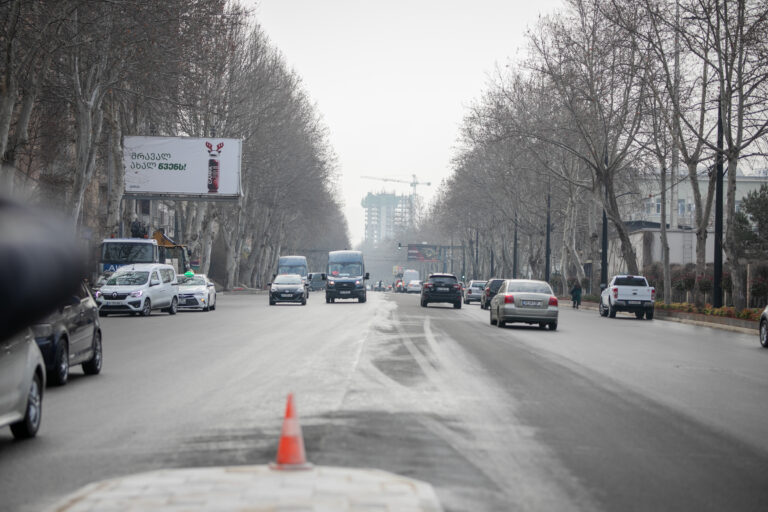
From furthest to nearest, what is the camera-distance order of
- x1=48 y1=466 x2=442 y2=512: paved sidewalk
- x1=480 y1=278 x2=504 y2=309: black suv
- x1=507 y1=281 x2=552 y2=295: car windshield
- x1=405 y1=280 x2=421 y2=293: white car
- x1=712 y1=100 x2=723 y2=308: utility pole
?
x1=405 y1=280 x2=421 y2=293: white car → x1=480 y1=278 x2=504 y2=309: black suv → x1=712 y1=100 x2=723 y2=308: utility pole → x1=507 y1=281 x2=552 y2=295: car windshield → x1=48 y1=466 x2=442 y2=512: paved sidewalk

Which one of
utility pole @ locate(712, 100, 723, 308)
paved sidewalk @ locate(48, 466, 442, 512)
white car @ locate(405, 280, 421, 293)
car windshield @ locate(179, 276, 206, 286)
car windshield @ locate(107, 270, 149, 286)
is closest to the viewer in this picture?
paved sidewalk @ locate(48, 466, 442, 512)

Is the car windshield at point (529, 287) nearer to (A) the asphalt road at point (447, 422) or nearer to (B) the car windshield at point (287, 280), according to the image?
(A) the asphalt road at point (447, 422)

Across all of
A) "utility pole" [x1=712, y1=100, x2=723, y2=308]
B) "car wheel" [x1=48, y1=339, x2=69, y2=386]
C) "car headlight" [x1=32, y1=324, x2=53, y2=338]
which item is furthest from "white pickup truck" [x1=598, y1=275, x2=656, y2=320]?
"car headlight" [x1=32, y1=324, x2=53, y2=338]

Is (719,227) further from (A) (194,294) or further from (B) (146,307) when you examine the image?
(B) (146,307)

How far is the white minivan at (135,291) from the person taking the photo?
3153cm

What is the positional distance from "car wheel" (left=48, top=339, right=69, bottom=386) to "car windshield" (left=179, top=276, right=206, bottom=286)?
89.4 ft

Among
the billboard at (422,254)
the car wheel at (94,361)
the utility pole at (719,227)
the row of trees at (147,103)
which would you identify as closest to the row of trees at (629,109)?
the utility pole at (719,227)

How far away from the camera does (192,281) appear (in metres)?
39.6

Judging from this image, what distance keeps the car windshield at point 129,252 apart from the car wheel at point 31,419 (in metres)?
30.7

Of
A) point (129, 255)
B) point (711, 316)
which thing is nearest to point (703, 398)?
point (711, 316)

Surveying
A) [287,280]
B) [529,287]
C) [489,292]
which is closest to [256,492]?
[529,287]

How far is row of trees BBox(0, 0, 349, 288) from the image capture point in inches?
1136

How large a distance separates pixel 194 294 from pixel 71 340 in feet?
87.2

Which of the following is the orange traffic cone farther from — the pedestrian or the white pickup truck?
the pedestrian
